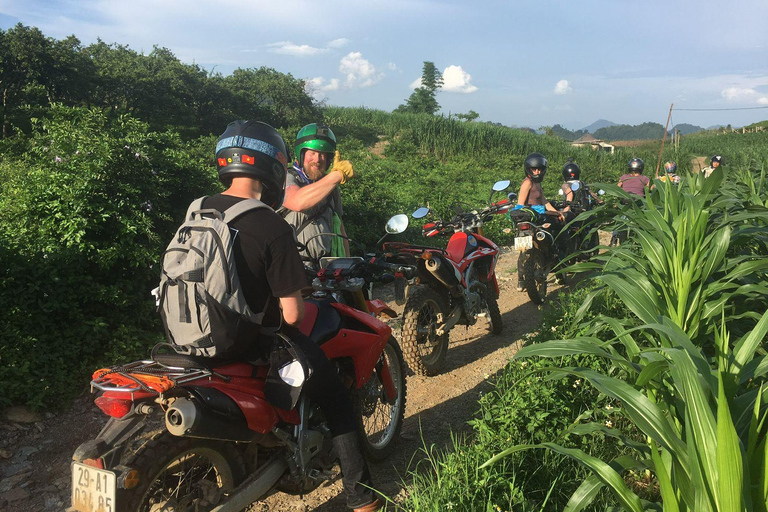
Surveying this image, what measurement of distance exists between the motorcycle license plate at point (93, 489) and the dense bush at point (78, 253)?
2533 millimetres

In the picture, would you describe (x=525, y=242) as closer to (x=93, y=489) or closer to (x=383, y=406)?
(x=383, y=406)

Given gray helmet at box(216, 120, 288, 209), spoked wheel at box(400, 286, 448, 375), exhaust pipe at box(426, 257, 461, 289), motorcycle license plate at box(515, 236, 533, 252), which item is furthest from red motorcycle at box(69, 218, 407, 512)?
motorcycle license plate at box(515, 236, 533, 252)

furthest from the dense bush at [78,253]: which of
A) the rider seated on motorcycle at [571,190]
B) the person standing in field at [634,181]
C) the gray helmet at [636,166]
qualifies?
the gray helmet at [636,166]

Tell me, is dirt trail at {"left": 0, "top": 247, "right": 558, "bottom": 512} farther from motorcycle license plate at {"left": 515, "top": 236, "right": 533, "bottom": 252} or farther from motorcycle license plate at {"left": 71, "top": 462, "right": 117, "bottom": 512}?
motorcycle license plate at {"left": 515, "top": 236, "right": 533, "bottom": 252}

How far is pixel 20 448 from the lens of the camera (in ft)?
12.9

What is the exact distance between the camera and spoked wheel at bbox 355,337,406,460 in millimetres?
3525

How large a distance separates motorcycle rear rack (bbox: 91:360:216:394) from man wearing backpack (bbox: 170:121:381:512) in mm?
241

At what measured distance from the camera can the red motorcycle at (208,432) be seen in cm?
207

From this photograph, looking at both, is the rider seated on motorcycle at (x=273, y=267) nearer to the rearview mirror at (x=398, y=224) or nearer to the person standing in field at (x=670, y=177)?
the rearview mirror at (x=398, y=224)

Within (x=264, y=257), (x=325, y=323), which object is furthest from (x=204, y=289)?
(x=325, y=323)

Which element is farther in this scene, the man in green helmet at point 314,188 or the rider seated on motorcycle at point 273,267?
the man in green helmet at point 314,188

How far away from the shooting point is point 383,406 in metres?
3.87

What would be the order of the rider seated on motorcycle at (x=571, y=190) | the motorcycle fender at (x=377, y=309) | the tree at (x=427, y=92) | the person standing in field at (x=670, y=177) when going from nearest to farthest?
the motorcycle fender at (x=377, y=309) → the person standing in field at (x=670, y=177) → the rider seated on motorcycle at (x=571, y=190) → the tree at (x=427, y=92)

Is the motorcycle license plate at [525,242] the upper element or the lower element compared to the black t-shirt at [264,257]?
lower
